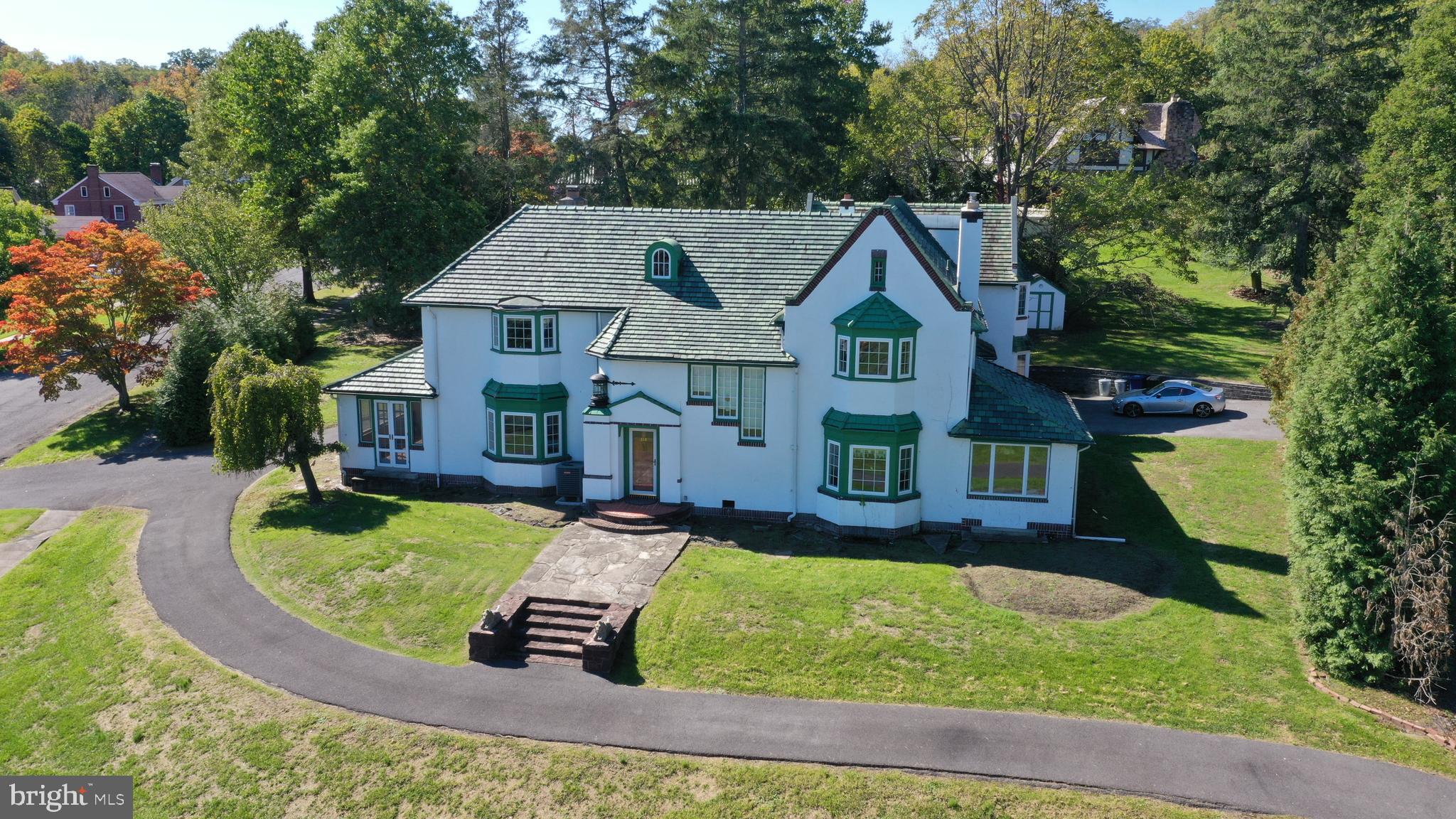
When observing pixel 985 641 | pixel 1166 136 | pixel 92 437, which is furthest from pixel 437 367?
pixel 1166 136

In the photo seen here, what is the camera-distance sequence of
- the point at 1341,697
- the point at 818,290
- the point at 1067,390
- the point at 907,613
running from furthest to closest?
the point at 1067,390 → the point at 818,290 → the point at 907,613 → the point at 1341,697

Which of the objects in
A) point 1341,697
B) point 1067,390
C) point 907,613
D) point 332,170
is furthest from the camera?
point 332,170

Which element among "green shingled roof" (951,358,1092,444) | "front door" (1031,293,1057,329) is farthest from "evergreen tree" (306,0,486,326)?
"green shingled roof" (951,358,1092,444)

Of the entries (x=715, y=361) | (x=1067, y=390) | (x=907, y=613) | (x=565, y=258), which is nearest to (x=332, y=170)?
(x=565, y=258)

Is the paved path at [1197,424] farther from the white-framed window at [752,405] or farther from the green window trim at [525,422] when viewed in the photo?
the green window trim at [525,422]

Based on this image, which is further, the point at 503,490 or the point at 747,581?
the point at 503,490

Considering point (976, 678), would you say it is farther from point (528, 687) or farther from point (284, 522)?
point (284, 522)
